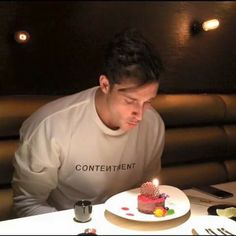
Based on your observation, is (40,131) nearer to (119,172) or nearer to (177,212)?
(119,172)

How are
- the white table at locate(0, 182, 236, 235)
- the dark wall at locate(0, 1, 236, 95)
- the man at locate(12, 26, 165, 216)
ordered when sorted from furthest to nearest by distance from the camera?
the dark wall at locate(0, 1, 236, 95) → the man at locate(12, 26, 165, 216) → the white table at locate(0, 182, 236, 235)

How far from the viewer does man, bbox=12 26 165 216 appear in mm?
1777

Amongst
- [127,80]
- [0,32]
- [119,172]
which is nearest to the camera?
[127,80]

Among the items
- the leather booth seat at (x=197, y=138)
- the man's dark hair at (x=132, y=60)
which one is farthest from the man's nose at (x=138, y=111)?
the leather booth seat at (x=197, y=138)

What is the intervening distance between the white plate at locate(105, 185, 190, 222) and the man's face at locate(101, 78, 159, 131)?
0.33 metres

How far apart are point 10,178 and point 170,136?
1.12 metres

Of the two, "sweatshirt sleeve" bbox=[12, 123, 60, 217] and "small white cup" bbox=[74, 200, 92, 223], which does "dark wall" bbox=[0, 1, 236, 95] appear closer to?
"sweatshirt sleeve" bbox=[12, 123, 60, 217]

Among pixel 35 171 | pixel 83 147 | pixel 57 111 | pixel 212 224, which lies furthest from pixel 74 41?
pixel 212 224

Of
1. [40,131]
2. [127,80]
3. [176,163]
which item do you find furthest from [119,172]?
[176,163]

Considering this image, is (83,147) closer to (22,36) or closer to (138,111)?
(138,111)

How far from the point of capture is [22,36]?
2240mm

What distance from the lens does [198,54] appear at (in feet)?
9.48

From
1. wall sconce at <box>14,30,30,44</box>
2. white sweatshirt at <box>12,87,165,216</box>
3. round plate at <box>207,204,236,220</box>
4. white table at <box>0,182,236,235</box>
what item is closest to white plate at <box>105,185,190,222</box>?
white table at <box>0,182,236,235</box>

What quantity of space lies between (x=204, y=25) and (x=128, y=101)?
1245 millimetres
